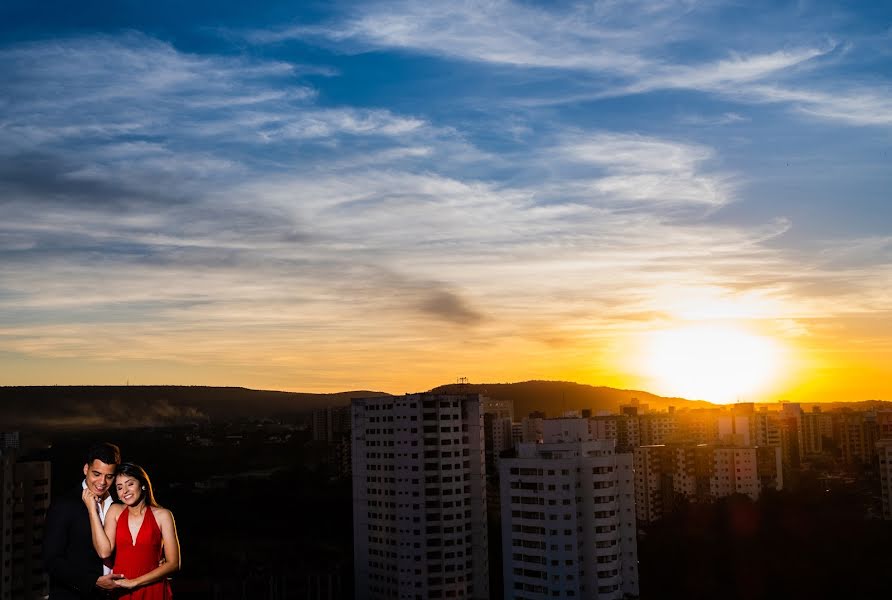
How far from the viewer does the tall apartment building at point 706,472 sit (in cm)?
4291

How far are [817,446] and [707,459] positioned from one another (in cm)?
3207

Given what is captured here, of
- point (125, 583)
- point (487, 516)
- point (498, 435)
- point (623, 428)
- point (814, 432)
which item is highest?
point (125, 583)

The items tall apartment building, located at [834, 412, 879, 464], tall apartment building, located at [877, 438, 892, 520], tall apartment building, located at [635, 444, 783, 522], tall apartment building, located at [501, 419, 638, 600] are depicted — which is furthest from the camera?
tall apartment building, located at [834, 412, 879, 464]

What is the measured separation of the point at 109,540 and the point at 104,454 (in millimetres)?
288

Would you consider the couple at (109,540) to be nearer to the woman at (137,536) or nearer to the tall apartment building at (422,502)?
the woman at (137,536)

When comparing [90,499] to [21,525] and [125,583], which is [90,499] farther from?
[21,525]

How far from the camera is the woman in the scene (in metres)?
3.10

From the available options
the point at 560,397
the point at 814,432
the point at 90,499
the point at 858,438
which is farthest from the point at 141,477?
the point at 560,397

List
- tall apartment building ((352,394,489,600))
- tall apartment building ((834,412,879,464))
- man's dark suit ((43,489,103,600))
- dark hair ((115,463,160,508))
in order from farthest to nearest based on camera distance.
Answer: tall apartment building ((834,412,879,464)), tall apartment building ((352,394,489,600)), dark hair ((115,463,160,508)), man's dark suit ((43,489,103,600))

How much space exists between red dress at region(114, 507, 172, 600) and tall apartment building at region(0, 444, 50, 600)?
17656 mm

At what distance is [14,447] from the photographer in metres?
22.8

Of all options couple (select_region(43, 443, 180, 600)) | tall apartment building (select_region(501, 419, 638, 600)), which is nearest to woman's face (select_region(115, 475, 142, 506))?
couple (select_region(43, 443, 180, 600))

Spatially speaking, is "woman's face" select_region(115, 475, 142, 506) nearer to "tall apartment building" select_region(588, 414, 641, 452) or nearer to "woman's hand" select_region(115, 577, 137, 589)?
"woman's hand" select_region(115, 577, 137, 589)

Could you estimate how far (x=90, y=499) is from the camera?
123 inches
